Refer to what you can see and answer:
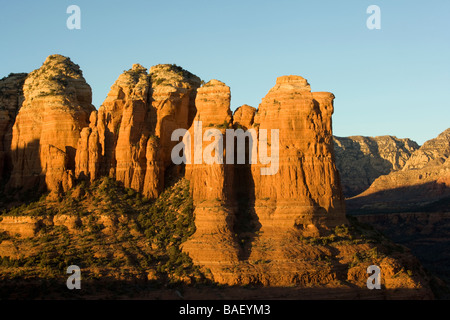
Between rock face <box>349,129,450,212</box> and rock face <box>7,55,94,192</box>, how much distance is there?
89528 mm

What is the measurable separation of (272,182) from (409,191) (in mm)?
108103

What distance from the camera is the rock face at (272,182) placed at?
7738 centimetres

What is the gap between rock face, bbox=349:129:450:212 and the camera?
16912 centimetres

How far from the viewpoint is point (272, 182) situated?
80688 millimetres

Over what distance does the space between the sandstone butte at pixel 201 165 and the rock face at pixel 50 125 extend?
0.42ft

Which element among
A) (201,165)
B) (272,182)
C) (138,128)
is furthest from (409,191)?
(201,165)

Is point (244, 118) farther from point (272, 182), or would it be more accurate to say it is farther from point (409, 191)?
point (409, 191)

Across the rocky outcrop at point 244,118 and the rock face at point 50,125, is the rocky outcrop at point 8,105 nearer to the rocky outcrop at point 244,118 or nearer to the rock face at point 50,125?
the rock face at point 50,125

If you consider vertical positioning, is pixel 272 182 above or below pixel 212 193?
above

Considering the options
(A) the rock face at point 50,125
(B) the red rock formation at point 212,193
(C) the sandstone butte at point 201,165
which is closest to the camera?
(B) the red rock formation at point 212,193

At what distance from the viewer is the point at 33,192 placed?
89.4 metres

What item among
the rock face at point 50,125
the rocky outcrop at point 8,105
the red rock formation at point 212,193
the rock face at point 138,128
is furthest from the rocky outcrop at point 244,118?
the rocky outcrop at point 8,105
